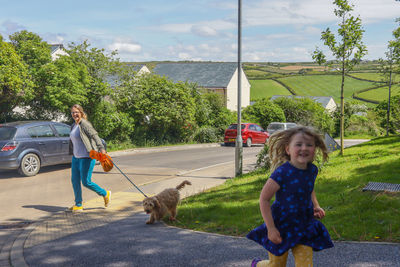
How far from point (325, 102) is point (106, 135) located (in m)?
54.9

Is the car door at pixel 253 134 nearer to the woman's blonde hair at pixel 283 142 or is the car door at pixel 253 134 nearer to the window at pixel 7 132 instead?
the window at pixel 7 132

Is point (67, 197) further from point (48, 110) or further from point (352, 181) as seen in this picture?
point (48, 110)

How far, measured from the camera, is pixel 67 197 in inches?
343

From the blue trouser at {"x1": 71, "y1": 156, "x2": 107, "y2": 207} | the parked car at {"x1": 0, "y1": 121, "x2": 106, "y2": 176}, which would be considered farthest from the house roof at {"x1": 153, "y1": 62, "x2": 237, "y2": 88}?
the blue trouser at {"x1": 71, "y1": 156, "x2": 107, "y2": 207}

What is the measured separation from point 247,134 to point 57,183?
15471mm

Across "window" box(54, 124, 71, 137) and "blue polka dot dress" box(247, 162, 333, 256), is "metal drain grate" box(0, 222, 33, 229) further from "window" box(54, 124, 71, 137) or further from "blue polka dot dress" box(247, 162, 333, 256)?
"window" box(54, 124, 71, 137)

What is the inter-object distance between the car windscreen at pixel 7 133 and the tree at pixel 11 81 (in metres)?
5.19

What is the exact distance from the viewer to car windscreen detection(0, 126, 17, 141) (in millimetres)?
10805

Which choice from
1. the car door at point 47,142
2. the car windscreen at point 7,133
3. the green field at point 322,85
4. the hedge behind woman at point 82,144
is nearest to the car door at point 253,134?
the car door at point 47,142

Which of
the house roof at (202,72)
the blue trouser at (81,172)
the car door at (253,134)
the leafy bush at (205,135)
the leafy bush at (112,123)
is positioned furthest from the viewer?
the house roof at (202,72)

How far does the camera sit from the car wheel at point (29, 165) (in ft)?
35.5

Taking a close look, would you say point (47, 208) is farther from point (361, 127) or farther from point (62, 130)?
point (361, 127)

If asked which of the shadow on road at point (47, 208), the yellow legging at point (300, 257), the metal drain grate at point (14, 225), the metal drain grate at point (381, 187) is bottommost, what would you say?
the shadow on road at point (47, 208)

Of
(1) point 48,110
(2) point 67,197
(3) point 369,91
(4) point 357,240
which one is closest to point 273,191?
(4) point 357,240
